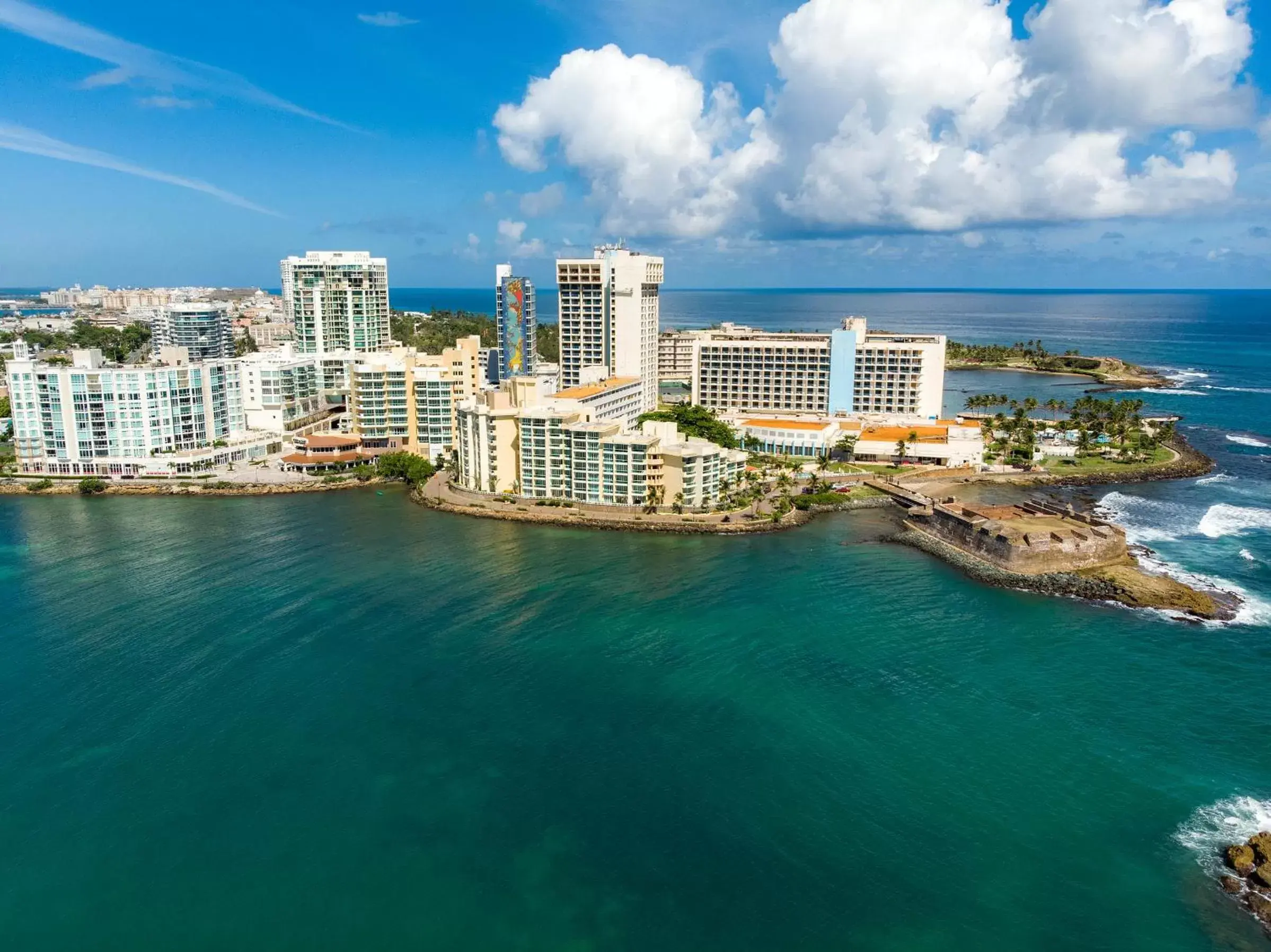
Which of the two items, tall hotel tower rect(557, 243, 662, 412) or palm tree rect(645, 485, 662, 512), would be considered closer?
palm tree rect(645, 485, 662, 512)

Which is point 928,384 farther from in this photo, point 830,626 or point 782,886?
point 782,886

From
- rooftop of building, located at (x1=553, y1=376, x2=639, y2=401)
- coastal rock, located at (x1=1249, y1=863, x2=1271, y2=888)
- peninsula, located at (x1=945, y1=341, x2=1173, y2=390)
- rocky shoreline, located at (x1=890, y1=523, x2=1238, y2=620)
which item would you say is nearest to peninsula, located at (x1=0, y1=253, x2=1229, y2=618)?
rocky shoreline, located at (x1=890, y1=523, x2=1238, y2=620)

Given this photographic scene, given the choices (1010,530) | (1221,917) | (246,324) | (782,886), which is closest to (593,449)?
(1010,530)

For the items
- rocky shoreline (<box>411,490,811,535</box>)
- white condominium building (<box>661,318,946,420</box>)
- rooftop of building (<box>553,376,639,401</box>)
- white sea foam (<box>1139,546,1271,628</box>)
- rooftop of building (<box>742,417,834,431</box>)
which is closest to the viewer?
white sea foam (<box>1139,546,1271,628</box>)

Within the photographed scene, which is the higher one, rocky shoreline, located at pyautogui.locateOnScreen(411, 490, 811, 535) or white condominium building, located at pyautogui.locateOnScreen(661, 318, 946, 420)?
white condominium building, located at pyautogui.locateOnScreen(661, 318, 946, 420)

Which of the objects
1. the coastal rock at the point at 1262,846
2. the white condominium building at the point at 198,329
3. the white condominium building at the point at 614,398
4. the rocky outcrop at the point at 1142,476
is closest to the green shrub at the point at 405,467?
the white condominium building at the point at 614,398

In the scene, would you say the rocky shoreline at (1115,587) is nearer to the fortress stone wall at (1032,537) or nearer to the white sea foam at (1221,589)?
the white sea foam at (1221,589)

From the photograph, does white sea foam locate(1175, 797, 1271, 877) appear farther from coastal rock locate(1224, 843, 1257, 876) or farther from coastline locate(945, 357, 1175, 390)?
coastline locate(945, 357, 1175, 390)
